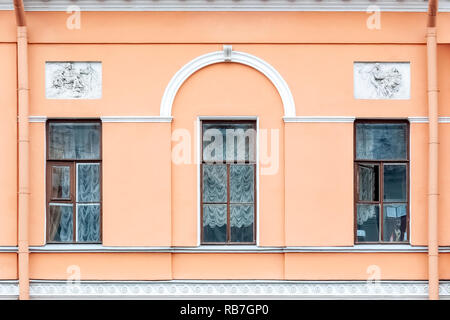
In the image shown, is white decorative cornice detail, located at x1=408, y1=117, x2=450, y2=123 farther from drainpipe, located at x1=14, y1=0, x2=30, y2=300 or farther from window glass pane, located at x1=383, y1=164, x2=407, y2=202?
drainpipe, located at x1=14, y1=0, x2=30, y2=300

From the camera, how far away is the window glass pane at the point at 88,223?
914cm

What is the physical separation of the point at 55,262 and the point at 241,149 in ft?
10.4

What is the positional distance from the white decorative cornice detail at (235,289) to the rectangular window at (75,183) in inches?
27.4

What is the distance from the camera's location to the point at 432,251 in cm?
880

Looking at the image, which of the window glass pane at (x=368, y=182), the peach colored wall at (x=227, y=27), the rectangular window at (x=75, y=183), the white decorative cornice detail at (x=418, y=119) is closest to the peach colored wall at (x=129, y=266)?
the rectangular window at (x=75, y=183)

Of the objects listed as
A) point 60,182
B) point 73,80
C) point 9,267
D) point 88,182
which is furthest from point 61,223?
point 73,80

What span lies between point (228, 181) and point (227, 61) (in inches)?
69.6

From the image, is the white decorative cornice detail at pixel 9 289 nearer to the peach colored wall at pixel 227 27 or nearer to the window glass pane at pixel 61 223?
the window glass pane at pixel 61 223

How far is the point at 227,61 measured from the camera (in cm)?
907

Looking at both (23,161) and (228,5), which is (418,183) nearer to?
(228,5)

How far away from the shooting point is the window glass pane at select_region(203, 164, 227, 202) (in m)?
9.16

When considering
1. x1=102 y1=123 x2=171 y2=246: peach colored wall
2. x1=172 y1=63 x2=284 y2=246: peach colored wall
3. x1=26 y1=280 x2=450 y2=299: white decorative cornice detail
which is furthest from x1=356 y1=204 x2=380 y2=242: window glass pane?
x1=102 y1=123 x2=171 y2=246: peach colored wall

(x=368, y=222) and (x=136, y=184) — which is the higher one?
(x=136, y=184)

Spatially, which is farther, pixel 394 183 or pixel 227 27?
pixel 394 183
